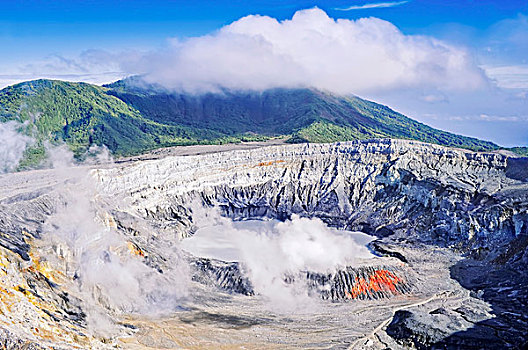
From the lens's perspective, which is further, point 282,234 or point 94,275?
point 282,234

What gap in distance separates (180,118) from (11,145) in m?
65.2

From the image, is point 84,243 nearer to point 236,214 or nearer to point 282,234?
point 282,234

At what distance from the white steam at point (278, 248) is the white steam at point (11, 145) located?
57282 millimetres

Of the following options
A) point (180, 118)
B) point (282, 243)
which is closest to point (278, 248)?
point (282, 243)

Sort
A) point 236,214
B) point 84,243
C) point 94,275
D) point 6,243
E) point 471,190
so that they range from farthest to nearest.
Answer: point 236,214, point 471,190, point 84,243, point 94,275, point 6,243

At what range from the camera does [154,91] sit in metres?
193

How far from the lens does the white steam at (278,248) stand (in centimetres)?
4694

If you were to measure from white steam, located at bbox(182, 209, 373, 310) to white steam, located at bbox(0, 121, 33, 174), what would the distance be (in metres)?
57.3

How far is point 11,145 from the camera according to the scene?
116 metres

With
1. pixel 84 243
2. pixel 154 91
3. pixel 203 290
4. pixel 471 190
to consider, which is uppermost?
pixel 154 91

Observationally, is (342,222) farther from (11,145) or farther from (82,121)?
(82,121)

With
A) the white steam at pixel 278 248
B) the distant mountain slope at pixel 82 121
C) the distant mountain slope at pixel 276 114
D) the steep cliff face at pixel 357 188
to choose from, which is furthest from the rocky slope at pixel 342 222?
the distant mountain slope at pixel 276 114

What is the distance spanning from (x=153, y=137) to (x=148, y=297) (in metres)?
106

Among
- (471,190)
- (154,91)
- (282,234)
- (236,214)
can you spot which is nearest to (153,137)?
(154,91)
